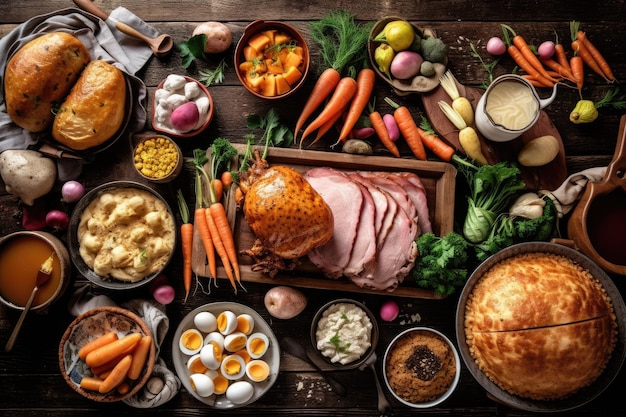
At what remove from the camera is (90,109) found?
2.95 metres

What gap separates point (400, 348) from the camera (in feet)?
9.95

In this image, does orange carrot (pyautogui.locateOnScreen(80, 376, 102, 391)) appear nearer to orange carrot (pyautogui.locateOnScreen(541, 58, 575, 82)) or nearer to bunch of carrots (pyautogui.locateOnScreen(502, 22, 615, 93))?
bunch of carrots (pyautogui.locateOnScreen(502, 22, 615, 93))

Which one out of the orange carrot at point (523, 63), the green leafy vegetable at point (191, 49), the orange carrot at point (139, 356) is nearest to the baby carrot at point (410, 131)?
the orange carrot at point (523, 63)

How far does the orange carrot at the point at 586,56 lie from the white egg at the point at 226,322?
2.92m

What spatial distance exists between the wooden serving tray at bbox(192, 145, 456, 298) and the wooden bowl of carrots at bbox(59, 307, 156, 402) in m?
0.53

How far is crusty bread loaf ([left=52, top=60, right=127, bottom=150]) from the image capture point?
2953mm

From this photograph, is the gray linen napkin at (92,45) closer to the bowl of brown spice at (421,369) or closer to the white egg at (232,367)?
the white egg at (232,367)

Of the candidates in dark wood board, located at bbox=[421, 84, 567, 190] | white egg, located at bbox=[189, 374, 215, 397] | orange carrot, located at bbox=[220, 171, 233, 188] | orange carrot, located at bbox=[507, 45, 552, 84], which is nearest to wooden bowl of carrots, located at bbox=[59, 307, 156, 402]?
white egg, located at bbox=[189, 374, 215, 397]

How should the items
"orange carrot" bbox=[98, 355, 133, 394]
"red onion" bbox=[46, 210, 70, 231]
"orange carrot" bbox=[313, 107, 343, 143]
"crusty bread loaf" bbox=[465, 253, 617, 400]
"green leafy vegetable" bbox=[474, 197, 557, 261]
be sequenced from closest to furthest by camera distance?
1. "crusty bread loaf" bbox=[465, 253, 617, 400]
2. "orange carrot" bbox=[98, 355, 133, 394]
3. "green leafy vegetable" bbox=[474, 197, 557, 261]
4. "red onion" bbox=[46, 210, 70, 231]
5. "orange carrot" bbox=[313, 107, 343, 143]

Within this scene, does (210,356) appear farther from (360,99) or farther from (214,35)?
(214,35)

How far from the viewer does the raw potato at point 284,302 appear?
3.01 metres

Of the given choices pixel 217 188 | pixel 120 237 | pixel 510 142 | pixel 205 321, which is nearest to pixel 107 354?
pixel 205 321

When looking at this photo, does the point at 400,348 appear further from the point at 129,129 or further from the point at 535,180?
the point at 129,129

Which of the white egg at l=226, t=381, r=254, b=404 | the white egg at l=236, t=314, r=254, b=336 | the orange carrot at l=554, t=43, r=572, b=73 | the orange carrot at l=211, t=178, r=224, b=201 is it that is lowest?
the white egg at l=226, t=381, r=254, b=404
